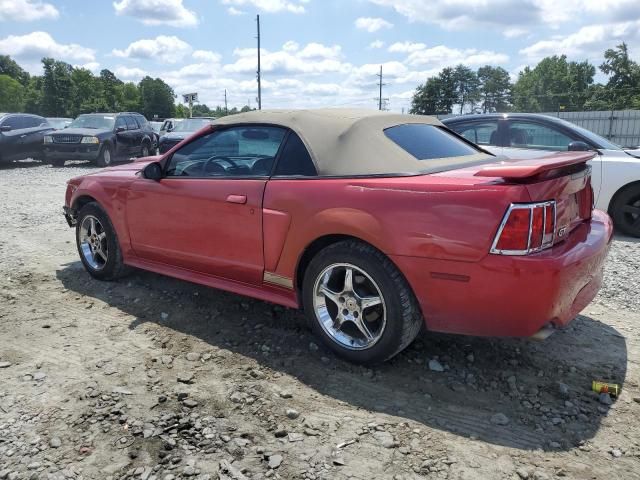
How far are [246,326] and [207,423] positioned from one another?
4.04ft

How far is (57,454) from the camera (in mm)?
2482

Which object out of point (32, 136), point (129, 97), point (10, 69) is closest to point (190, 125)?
point (32, 136)

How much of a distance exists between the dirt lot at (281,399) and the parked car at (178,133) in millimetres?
12203

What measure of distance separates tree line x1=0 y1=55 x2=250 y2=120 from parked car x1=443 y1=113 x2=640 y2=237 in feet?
167

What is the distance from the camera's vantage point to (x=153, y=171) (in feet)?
13.9

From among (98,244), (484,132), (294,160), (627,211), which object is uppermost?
(484,132)

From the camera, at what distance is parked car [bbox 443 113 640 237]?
666 centimetres

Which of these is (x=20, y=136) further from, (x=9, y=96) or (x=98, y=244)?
(x=9, y=96)

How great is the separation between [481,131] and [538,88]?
306ft

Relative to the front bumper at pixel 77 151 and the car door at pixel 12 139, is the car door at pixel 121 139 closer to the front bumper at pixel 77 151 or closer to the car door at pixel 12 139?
the front bumper at pixel 77 151

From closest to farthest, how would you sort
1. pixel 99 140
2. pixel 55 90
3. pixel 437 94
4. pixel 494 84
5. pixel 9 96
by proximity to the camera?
pixel 99 140, pixel 55 90, pixel 437 94, pixel 9 96, pixel 494 84

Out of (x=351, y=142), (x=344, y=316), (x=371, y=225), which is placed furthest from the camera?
(x=351, y=142)

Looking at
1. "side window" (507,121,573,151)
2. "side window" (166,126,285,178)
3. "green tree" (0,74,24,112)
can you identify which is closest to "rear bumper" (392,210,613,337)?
"side window" (166,126,285,178)

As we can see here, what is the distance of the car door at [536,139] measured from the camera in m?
6.86
